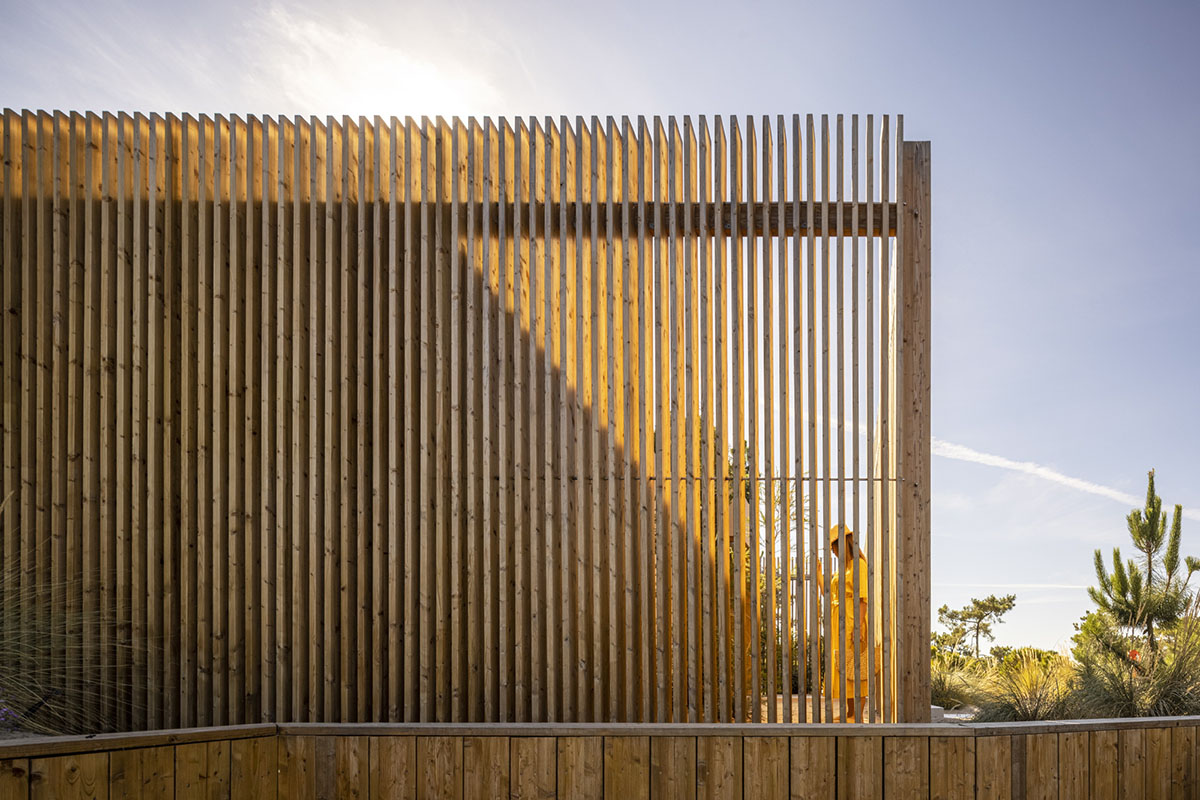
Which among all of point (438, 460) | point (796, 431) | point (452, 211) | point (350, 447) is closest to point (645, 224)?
point (452, 211)

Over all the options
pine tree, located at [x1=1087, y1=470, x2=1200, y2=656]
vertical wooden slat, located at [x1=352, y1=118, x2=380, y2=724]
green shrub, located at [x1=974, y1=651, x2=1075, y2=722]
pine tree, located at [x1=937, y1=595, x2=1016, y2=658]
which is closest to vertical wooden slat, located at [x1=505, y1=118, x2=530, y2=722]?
vertical wooden slat, located at [x1=352, y1=118, x2=380, y2=724]

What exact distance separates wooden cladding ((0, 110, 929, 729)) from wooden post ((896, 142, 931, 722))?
2 centimetres

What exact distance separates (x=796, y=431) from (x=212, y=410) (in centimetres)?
321

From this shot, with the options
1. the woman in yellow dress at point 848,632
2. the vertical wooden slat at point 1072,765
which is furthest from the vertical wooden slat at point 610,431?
the vertical wooden slat at point 1072,765

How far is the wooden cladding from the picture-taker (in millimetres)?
4793

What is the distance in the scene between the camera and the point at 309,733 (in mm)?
4168

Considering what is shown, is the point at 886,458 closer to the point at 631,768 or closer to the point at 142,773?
the point at 631,768

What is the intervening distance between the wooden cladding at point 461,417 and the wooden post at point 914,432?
0.06ft

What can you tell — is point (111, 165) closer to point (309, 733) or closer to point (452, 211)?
point (452, 211)

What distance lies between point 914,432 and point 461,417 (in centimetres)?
243

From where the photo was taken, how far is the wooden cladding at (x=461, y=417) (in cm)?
479

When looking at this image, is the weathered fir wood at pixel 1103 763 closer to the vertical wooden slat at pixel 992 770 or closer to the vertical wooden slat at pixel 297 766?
the vertical wooden slat at pixel 992 770

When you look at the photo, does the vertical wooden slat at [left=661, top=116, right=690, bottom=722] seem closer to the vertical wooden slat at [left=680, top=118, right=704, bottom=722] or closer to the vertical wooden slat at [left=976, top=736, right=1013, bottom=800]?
the vertical wooden slat at [left=680, top=118, right=704, bottom=722]

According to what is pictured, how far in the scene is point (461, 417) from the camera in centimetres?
495
